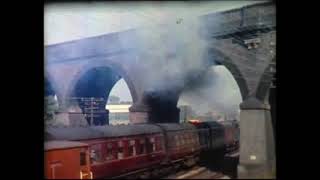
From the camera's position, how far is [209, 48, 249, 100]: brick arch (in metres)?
2.82

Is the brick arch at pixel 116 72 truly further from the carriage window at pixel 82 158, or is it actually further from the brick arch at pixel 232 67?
the brick arch at pixel 232 67

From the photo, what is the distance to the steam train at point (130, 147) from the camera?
9.24 feet

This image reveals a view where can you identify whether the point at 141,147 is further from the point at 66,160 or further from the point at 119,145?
the point at 66,160

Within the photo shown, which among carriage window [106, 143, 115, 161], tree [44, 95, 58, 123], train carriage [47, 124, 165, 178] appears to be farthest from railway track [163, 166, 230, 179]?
tree [44, 95, 58, 123]

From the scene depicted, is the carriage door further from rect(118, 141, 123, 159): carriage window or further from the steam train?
rect(118, 141, 123, 159): carriage window

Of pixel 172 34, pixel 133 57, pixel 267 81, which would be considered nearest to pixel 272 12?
pixel 267 81

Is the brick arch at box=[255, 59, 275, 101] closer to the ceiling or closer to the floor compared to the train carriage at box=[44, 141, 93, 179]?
closer to the ceiling

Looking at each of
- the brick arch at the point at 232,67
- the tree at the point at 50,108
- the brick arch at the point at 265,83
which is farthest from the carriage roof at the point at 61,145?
the brick arch at the point at 265,83

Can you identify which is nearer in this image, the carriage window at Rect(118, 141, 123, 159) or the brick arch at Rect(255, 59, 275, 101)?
the brick arch at Rect(255, 59, 275, 101)

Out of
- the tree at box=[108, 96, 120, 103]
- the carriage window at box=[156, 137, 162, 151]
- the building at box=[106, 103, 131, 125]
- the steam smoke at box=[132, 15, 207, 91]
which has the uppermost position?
the steam smoke at box=[132, 15, 207, 91]

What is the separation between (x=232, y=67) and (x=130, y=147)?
2.57 ft

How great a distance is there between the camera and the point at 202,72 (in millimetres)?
2857
